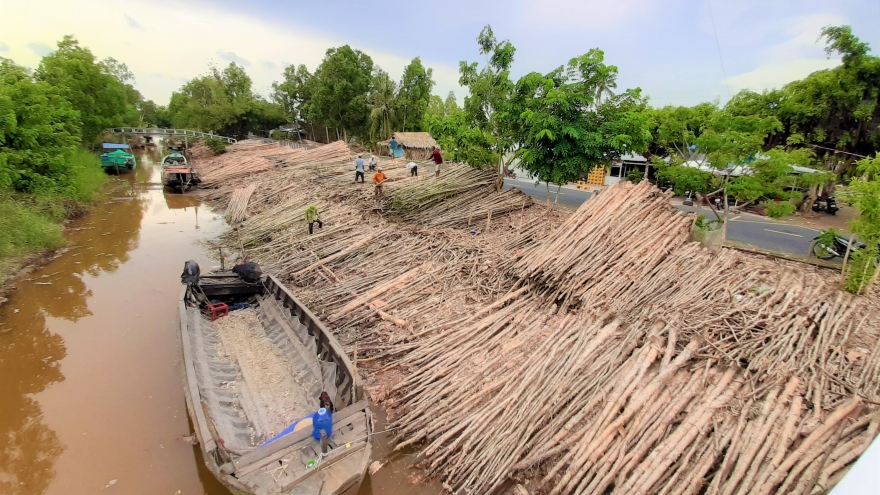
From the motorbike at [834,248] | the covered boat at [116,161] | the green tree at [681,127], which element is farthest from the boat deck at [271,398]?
the covered boat at [116,161]

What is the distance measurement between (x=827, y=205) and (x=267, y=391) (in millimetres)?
23111

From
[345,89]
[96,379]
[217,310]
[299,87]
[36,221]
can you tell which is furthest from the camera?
[299,87]

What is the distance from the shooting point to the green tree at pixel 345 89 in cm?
2923

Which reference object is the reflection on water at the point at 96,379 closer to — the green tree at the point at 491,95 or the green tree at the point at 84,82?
the green tree at the point at 491,95

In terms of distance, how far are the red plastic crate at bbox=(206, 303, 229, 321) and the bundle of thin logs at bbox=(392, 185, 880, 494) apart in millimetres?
3975

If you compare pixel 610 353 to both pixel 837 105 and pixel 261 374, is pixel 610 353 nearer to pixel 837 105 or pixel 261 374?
pixel 261 374

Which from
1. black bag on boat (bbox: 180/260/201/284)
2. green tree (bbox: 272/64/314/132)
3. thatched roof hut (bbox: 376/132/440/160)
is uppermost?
green tree (bbox: 272/64/314/132)

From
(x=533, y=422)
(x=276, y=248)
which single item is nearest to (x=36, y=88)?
(x=276, y=248)

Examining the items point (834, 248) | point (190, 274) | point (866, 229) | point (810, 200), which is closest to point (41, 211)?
point (190, 274)

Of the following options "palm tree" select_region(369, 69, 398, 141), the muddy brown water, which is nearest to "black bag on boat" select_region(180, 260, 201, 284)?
the muddy brown water

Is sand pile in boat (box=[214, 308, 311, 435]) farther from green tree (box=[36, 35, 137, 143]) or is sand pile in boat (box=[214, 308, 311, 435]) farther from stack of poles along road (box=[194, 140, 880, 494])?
green tree (box=[36, 35, 137, 143])

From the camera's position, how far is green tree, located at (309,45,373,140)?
2923 cm

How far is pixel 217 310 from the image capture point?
7.58 metres

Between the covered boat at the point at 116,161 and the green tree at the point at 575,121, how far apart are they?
27.6 metres
